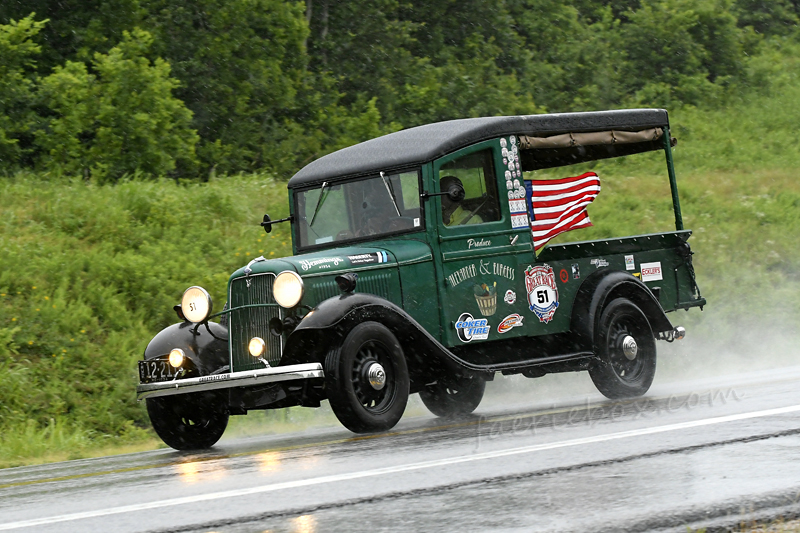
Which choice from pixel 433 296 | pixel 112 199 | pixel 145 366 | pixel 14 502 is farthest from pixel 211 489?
pixel 112 199

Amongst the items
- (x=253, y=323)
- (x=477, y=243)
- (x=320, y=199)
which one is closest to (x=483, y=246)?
(x=477, y=243)

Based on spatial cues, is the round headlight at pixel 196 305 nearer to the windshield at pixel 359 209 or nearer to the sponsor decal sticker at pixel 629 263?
the windshield at pixel 359 209

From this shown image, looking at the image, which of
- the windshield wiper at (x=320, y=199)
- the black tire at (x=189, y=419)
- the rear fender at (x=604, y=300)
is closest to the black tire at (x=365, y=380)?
the black tire at (x=189, y=419)

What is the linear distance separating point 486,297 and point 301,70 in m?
17.6

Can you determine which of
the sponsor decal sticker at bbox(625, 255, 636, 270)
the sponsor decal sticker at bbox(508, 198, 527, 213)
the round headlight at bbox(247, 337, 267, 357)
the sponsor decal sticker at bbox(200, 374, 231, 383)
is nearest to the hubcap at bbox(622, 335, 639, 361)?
the sponsor decal sticker at bbox(625, 255, 636, 270)

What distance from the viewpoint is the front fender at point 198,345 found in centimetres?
823

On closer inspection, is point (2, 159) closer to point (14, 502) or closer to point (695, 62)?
point (14, 502)

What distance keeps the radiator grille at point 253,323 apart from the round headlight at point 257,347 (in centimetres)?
5

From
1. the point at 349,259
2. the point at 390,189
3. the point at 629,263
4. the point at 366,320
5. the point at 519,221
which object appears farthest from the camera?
the point at 629,263

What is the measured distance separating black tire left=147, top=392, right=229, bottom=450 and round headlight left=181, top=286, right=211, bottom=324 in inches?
24.8

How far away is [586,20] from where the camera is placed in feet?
121

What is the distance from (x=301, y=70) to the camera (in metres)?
25.5

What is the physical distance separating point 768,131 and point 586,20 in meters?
9.80

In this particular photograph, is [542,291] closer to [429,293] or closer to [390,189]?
[429,293]
